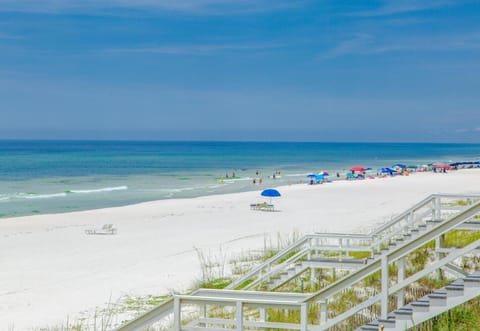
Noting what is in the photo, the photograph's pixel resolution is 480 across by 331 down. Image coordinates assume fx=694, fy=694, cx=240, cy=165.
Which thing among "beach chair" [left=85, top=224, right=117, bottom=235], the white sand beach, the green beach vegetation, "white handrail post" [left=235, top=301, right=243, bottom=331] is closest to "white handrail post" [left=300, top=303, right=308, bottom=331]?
"white handrail post" [left=235, top=301, right=243, bottom=331]

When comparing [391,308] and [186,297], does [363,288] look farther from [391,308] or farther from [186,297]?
[186,297]

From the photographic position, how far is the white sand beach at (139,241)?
50.7ft

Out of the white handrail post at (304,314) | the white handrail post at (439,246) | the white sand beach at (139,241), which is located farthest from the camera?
the white sand beach at (139,241)

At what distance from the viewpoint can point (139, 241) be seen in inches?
986

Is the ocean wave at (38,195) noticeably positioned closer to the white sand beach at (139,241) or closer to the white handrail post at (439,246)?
the white sand beach at (139,241)

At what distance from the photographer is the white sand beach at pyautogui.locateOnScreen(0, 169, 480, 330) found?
1546 cm

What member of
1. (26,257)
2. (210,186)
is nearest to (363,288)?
(26,257)

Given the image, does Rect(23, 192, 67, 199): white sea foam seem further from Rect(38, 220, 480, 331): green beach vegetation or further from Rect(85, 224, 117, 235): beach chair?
Rect(38, 220, 480, 331): green beach vegetation

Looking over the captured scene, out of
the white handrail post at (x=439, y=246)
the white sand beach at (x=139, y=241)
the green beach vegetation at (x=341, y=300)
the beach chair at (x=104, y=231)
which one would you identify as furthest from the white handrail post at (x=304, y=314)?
the beach chair at (x=104, y=231)

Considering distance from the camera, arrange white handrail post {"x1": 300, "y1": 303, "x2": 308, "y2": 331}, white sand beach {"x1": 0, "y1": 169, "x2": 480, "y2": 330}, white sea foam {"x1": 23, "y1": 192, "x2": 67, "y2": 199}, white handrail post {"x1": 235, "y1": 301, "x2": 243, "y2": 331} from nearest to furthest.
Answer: white handrail post {"x1": 300, "y1": 303, "x2": 308, "y2": 331}, white handrail post {"x1": 235, "y1": 301, "x2": 243, "y2": 331}, white sand beach {"x1": 0, "y1": 169, "x2": 480, "y2": 330}, white sea foam {"x1": 23, "y1": 192, "x2": 67, "y2": 199}

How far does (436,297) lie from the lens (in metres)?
7.69

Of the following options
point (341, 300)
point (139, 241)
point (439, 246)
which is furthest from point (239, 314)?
point (139, 241)

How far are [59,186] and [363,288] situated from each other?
5241cm

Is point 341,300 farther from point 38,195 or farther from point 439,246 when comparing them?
point 38,195
